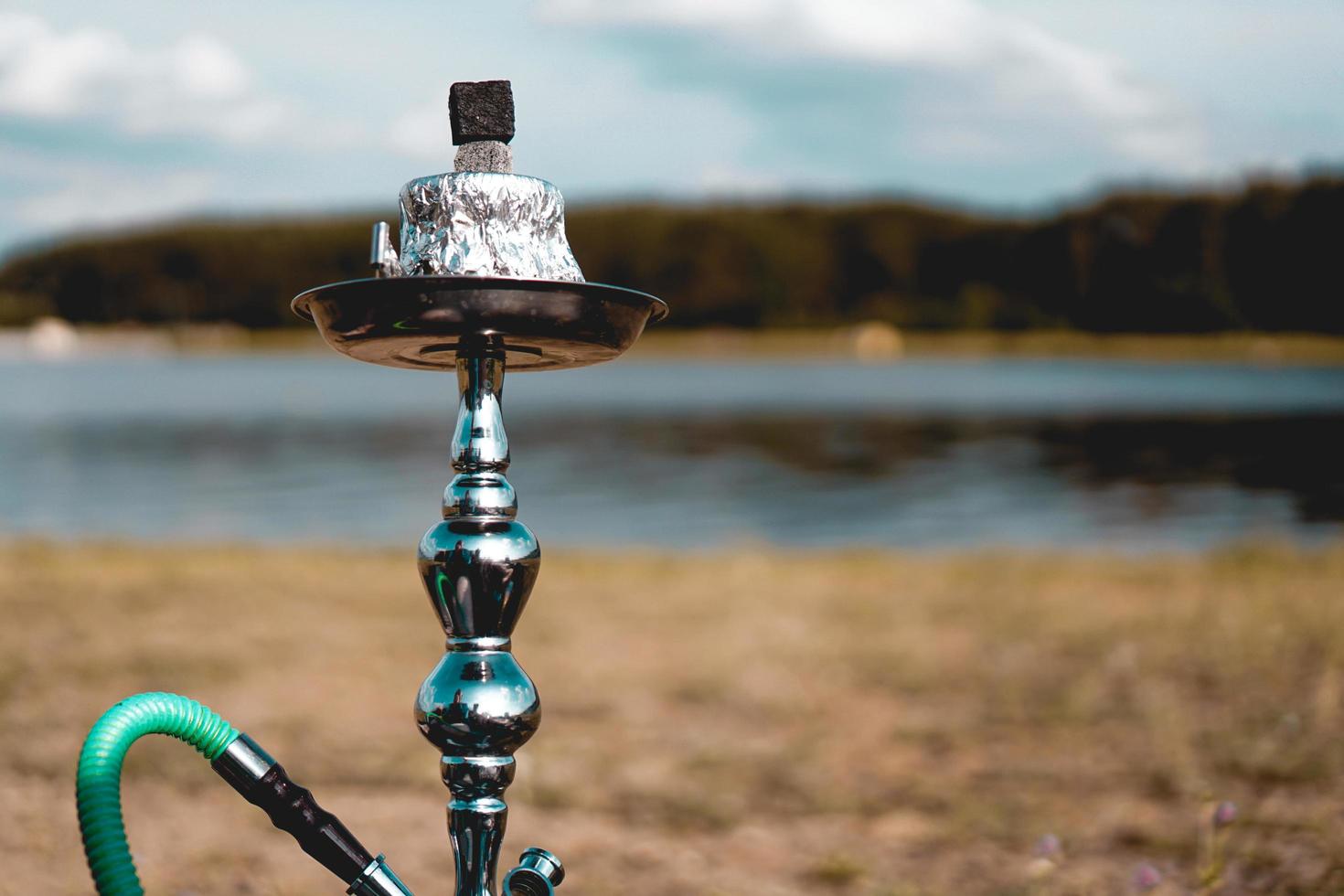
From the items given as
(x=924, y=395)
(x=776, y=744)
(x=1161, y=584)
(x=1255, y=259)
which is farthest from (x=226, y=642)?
(x=1255, y=259)

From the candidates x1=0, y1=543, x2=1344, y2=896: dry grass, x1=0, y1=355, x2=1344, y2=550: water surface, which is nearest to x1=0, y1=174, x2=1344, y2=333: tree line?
x1=0, y1=355, x2=1344, y2=550: water surface

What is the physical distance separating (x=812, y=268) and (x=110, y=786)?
12920 cm

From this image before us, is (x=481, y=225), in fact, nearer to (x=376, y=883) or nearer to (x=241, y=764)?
(x=241, y=764)

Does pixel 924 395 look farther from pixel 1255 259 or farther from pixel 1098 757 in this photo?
pixel 1098 757

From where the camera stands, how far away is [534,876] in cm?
179

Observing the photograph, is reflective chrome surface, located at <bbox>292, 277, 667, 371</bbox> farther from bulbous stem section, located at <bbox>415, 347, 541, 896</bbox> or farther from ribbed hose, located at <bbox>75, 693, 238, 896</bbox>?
ribbed hose, located at <bbox>75, 693, 238, 896</bbox>

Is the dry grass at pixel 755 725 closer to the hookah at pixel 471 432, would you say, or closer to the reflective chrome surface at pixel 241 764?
the hookah at pixel 471 432

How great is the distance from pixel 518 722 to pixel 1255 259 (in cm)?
9712

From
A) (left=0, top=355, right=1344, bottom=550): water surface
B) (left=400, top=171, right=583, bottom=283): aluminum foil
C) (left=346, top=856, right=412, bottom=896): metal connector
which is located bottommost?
(left=0, top=355, right=1344, bottom=550): water surface

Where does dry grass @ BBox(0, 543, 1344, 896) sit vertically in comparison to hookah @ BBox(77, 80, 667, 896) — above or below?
below

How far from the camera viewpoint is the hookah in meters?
1.59

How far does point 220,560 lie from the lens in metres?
10.1

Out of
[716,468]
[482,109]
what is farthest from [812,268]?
[482,109]

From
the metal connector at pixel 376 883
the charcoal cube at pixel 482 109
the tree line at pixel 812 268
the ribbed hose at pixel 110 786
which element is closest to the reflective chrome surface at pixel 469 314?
the charcoal cube at pixel 482 109
